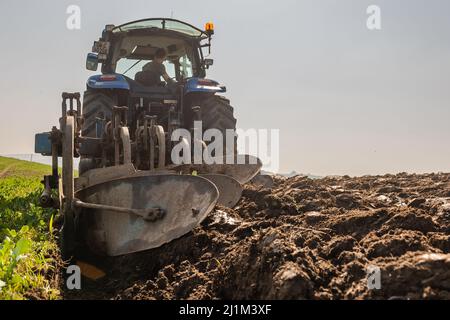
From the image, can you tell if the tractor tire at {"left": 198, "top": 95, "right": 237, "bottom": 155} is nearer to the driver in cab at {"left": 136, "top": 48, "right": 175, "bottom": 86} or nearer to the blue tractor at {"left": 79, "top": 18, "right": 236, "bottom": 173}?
the blue tractor at {"left": 79, "top": 18, "right": 236, "bottom": 173}

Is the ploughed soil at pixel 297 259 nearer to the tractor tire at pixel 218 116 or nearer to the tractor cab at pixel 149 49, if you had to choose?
the tractor tire at pixel 218 116

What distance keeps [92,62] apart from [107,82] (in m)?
0.90

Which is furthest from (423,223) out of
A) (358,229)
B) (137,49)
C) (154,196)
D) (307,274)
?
(137,49)

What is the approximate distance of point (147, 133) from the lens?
4789 millimetres

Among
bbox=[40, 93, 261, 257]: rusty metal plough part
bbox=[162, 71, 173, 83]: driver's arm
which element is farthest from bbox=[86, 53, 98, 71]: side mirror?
bbox=[40, 93, 261, 257]: rusty metal plough part

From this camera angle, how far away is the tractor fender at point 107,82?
5.88 metres

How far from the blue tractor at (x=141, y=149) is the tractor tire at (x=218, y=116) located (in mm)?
12

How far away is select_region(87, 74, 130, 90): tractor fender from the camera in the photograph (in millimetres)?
5883

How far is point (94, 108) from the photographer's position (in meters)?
5.89

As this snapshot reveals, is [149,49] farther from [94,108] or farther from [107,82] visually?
[94,108]

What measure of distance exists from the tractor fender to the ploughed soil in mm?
2404

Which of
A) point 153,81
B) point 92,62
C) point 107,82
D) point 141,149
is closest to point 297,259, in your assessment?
point 141,149
